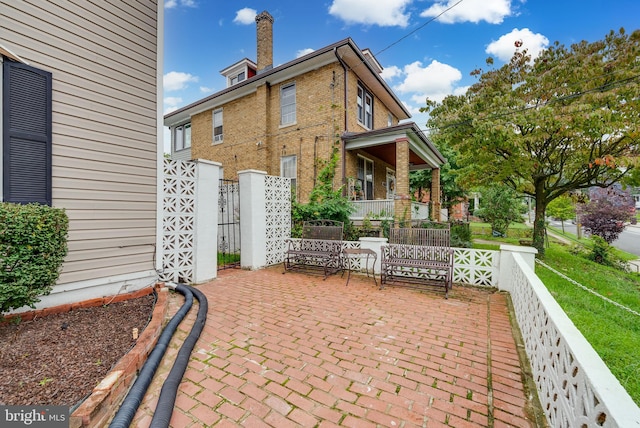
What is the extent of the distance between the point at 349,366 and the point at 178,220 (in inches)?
163

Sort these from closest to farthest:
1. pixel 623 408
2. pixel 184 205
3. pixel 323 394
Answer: pixel 623 408, pixel 323 394, pixel 184 205

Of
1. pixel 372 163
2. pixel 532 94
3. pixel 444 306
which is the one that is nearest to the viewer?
pixel 444 306

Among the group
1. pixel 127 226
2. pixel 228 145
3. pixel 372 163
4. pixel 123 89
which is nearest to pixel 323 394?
pixel 127 226

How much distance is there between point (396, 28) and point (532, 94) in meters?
4.71

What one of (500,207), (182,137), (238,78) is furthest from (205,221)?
(500,207)

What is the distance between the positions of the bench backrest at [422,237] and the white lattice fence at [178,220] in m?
4.24

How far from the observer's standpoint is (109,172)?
3.94m

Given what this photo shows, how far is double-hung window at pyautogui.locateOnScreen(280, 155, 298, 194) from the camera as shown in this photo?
454 inches

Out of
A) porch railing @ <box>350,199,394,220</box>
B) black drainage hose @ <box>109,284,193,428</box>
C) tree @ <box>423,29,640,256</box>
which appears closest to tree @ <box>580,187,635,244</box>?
tree @ <box>423,29,640,256</box>

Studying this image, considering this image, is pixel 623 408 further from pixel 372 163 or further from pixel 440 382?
pixel 372 163

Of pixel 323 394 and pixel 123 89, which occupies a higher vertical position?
pixel 123 89

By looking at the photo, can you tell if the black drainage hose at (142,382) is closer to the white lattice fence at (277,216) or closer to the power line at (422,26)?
the white lattice fence at (277,216)

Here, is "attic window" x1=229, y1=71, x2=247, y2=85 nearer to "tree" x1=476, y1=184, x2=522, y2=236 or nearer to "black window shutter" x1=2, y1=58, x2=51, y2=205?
"black window shutter" x1=2, y1=58, x2=51, y2=205

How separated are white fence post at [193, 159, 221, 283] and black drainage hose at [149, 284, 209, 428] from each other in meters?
2.41
